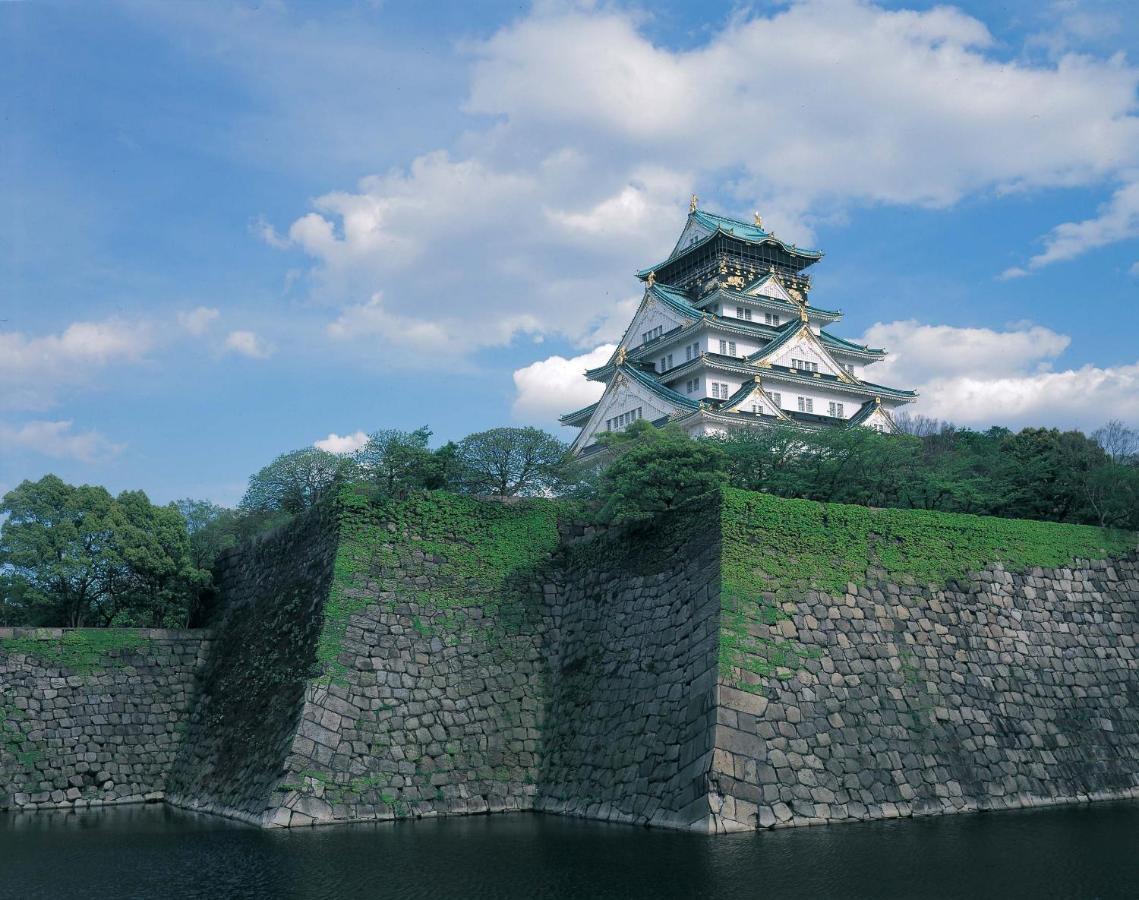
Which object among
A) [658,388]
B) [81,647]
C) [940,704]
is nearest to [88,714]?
[81,647]

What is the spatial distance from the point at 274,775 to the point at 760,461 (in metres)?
12.4

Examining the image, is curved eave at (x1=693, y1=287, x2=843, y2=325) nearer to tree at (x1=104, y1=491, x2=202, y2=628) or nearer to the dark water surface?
tree at (x1=104, y1=491, x2=202, y2=628)

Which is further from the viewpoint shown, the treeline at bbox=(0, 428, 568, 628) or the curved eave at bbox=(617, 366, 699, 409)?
the curved eave at bbox=(617, 366, 699, 409)

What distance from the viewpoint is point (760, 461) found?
22828 mm

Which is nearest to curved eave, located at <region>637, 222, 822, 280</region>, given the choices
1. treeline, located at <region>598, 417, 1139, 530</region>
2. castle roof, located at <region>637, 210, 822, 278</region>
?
castle roof, located at <region>637, 210, 822, 278</region>

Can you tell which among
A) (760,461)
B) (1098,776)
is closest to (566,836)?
(1098,776)

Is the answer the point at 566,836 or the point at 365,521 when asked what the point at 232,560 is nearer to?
the point at 365,521

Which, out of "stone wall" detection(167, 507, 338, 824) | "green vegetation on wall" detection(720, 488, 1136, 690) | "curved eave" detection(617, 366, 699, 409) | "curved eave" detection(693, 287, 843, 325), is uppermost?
"curved eave" detection(693, 287, 843, 325)

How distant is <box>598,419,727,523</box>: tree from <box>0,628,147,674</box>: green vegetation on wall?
10017 mm

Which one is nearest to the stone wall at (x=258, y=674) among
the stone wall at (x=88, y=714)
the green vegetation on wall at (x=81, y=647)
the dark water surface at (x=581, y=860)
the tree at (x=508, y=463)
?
the stone wall at (x=88, y=714)

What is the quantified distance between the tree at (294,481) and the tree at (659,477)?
9048 millimetres

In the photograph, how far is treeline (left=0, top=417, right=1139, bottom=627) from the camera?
21.6m

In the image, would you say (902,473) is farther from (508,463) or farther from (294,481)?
(294,481)

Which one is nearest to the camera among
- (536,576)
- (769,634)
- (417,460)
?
(769,634)
